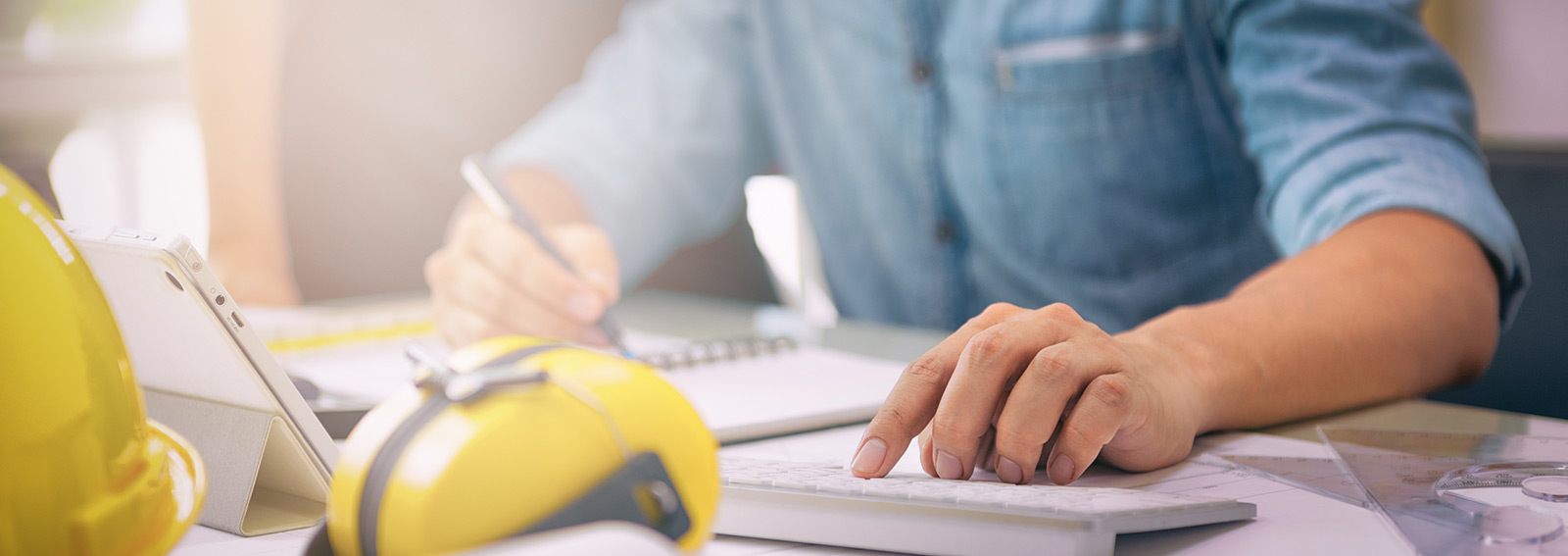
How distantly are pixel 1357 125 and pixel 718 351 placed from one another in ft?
1.42

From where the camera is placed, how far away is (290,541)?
0.37 m

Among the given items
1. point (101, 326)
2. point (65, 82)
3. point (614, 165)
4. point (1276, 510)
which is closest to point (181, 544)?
point (101, 326)

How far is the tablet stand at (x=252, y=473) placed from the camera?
0.38 m

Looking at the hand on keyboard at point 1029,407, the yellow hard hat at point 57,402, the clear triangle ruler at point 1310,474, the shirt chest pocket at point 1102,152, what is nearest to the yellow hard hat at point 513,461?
the yellow hard hat at point 57,402

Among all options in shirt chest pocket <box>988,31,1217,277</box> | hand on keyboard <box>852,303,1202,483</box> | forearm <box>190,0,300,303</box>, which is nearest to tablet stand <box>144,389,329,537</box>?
hand on keyboard <box>852,303,1202,483</box>

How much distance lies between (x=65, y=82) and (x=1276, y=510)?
1728 millimetres

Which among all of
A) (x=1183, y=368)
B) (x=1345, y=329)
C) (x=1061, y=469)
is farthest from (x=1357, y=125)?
(x=1061, y=469)

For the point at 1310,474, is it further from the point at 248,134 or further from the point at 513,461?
the point at 248,134

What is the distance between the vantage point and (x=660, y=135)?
1.15 meters

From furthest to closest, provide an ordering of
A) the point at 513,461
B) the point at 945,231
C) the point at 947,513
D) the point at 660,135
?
1. the point at 660,135
2. the point at 945,231
3. the point at 947,513
4. the point at 513,461

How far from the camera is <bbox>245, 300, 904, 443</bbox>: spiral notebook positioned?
1.74 feet

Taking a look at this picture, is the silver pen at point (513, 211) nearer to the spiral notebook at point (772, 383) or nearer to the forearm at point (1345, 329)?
the spiral notebook at point (772, 383)

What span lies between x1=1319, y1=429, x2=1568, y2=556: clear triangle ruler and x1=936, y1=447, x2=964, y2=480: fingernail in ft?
0.49

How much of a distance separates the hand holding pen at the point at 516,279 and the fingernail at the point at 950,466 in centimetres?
31
